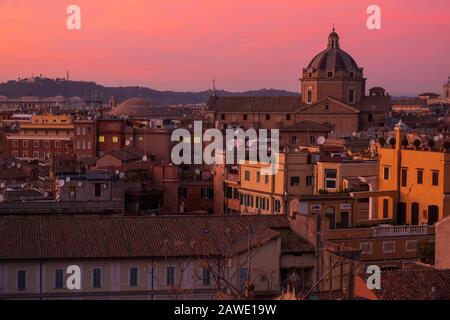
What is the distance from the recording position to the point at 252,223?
14680mm

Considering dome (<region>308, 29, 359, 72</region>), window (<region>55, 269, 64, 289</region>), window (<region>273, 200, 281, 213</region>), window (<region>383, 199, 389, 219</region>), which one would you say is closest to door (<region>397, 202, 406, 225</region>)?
window (<region>383, 199, 389, 219</region>)

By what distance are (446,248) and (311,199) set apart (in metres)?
4.31

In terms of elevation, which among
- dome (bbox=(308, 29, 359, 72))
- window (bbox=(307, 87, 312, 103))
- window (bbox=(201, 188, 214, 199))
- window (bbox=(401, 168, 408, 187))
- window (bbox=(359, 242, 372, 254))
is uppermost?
dome (bbox=(308, 29, 359, 72))

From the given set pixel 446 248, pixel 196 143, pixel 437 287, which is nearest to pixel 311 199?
pixel 446 248

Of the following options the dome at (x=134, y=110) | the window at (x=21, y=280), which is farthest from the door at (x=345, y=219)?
the dome at (x=134, y=110)

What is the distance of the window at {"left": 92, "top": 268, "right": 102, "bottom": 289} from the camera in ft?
43.4

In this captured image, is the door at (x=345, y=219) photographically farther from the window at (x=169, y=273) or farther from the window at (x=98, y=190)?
the window at (x=98, y=190)

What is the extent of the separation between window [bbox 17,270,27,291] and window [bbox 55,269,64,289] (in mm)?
431

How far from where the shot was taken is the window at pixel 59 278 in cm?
1311

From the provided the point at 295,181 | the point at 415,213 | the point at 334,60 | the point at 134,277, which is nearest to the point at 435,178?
the point at 415,213

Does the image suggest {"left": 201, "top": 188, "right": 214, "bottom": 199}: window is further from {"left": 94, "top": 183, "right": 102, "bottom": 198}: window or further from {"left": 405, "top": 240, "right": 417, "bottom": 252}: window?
{"left": 405, "top": 240, "right": 417, "bottom": 252}: window

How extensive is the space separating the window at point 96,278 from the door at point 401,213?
7182mm

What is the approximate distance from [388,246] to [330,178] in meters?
5.99
